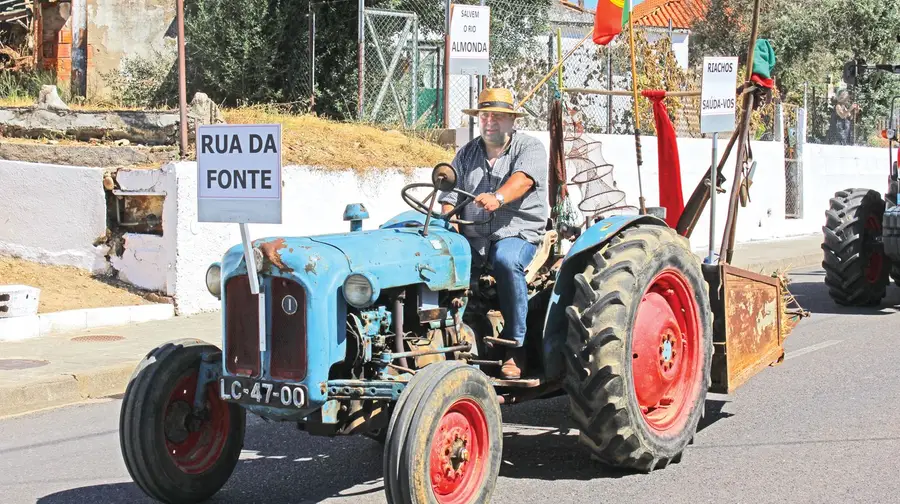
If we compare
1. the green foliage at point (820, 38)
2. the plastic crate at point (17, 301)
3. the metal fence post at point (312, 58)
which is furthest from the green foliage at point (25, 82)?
the green foliage at point (820, 38)

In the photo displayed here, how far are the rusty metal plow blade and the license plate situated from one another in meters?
2.97

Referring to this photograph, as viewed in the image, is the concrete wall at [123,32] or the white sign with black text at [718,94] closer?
the white sign with black text at [718,94]

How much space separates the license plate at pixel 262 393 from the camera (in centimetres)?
471

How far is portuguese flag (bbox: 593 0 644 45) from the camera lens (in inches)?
382

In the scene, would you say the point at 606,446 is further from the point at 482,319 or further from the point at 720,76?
the point at 720,76

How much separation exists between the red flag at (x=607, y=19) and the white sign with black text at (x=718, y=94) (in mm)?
879

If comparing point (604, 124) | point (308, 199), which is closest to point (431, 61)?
point (604, 124)

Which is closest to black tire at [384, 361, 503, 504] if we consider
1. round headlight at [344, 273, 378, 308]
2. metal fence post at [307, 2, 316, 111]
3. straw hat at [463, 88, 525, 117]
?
round headlight at [344, 273, 378, 308]

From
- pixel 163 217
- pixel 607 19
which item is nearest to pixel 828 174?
pixel 607 19

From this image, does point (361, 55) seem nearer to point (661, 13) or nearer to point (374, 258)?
point (374, 258)

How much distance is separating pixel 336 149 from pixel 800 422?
7557 mm

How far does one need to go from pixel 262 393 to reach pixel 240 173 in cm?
105

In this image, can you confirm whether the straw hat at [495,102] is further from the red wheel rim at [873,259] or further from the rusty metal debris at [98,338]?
the red wheel rim at [873,259]

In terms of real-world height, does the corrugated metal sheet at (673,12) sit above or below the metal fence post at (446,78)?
above
